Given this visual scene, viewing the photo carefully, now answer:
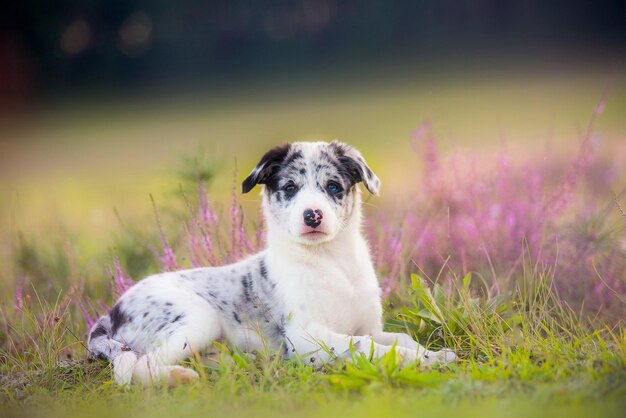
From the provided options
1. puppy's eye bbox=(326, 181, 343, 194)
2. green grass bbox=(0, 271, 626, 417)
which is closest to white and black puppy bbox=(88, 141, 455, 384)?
puppy's eye bbox=(326, 181, 343, 194)

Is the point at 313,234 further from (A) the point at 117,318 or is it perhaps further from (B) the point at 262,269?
(A) the point at 117,318

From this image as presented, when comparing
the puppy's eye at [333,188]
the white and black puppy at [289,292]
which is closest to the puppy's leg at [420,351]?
the white and black puppy at [289,292]

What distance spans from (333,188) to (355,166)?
30cm

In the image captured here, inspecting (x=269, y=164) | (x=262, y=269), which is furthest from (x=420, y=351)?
(x=269, y=164)

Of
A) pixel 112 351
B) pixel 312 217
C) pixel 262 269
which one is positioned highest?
pixel 312 217

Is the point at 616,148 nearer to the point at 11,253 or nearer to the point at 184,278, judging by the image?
the point at 184,278

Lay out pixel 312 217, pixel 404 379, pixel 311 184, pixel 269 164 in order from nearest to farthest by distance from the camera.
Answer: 1. pixel 404 379
2. pixel 312 217
3. pixel 311 184
4. pixel 269 164

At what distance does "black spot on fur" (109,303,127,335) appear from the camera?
5820mm

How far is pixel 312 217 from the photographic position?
5.43 metres

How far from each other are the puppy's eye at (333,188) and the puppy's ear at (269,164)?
49 centimetres

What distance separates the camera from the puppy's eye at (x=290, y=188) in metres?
5.91

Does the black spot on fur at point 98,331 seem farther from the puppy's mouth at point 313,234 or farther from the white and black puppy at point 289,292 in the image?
the puppy's mouth at point 313,234

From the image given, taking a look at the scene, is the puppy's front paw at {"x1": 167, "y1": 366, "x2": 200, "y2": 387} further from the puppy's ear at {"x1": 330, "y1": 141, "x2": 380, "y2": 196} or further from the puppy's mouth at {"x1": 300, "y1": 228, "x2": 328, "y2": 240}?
the puppy's ear at {"x1": 330, "y1": 141, "x2": 380, "y2": 196}

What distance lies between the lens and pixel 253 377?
206 inches
